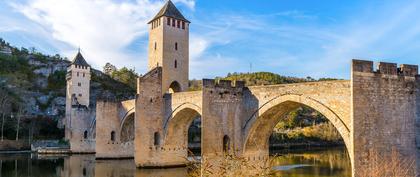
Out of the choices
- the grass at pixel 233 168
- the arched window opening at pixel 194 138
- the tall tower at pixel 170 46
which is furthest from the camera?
the arched window opening at pixel 194 138

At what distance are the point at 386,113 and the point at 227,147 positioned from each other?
31.4 feet

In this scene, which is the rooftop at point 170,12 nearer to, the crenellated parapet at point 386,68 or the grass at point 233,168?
the crenellated parapet at point 386,68

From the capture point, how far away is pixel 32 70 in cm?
7212

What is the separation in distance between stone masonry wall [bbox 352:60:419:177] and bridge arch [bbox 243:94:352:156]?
1719mm

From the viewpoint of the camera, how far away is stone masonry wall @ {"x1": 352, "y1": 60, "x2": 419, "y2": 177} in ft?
52.9

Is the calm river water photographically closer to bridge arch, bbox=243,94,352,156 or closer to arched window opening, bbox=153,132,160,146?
bridge arch, bbox=243,94,352,156

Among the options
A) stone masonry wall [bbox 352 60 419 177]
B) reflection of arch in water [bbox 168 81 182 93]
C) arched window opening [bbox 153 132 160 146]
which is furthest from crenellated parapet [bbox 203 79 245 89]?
reflection of arch in water [bbox 168 81 182 93]

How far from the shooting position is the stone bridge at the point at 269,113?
16.3 metres

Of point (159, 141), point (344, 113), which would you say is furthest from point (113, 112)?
point (344, 113)

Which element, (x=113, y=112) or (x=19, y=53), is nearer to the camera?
(x=113, y=112)

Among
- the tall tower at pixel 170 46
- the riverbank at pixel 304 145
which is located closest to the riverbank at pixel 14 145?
the tall tower at pixel 170 46

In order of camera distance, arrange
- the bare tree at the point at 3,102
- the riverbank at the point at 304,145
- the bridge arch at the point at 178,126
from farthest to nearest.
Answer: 1. the riverbank at the point at 304,145
2. the bare tree at the point at 3,102
3. the bridge arch at the point at 178,126

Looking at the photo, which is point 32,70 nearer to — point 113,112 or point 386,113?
point 113,112

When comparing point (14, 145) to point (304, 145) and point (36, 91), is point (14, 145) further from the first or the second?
point (304, 145)
